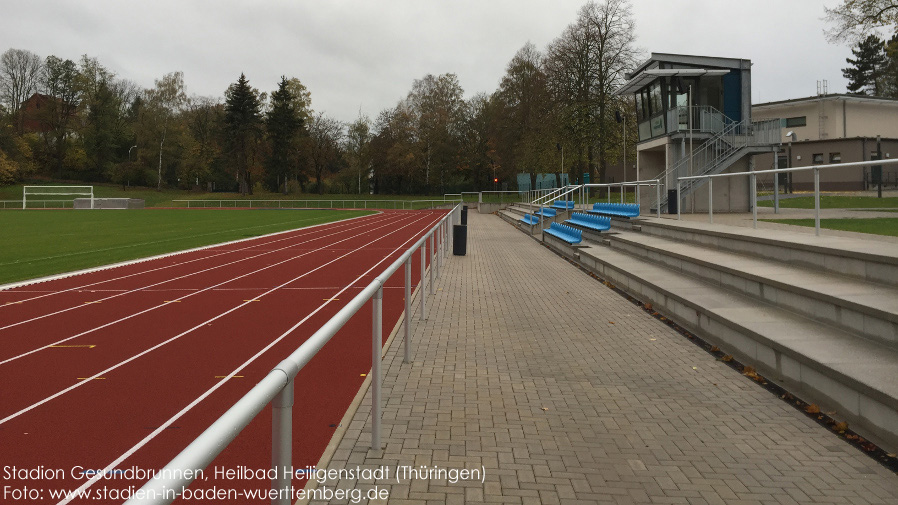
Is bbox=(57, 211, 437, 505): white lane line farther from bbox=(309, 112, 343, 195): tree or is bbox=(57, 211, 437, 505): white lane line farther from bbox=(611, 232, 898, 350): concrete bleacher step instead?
bbox=(309, 112, 343, 195): tree

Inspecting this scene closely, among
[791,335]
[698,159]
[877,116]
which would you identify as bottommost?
[791,335]

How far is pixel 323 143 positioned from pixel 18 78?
41881mm

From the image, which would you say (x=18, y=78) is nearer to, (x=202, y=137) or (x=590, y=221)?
(x=202, y=137)

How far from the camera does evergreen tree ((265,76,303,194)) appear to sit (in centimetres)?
7619

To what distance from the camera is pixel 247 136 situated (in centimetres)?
7675

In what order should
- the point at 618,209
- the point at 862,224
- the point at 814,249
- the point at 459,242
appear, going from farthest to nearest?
1. the point at 618,209
2. the point at 459,242
3. the point at 862,224
4. the point at 814,249

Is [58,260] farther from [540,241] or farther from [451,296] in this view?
[540,241]

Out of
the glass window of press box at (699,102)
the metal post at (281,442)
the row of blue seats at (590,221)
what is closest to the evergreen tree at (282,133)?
the row of blue seats at (590,221)

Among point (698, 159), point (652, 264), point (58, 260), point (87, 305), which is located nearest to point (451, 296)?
point (652, 264)

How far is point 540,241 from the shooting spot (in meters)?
24.3

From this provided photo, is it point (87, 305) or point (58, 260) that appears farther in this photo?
point (58, 260)

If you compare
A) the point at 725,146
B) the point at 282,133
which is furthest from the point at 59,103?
the point at 725,146

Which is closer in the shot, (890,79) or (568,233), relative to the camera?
(568,233)

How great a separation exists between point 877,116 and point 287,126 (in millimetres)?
58110
